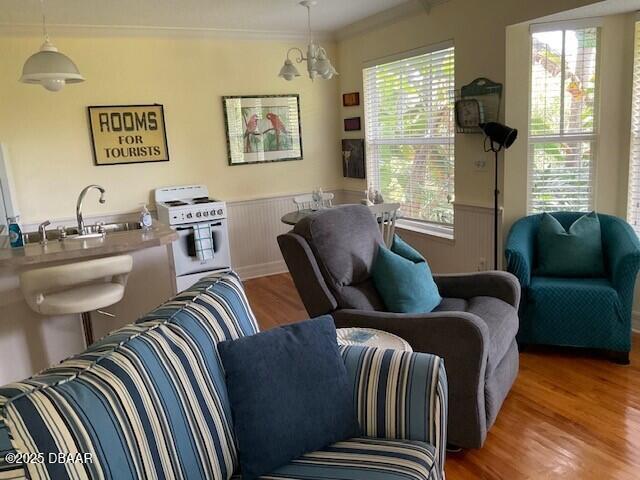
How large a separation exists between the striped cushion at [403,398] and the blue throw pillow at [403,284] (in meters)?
0.83

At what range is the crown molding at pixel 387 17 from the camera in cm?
421

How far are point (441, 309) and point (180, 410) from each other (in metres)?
1.64

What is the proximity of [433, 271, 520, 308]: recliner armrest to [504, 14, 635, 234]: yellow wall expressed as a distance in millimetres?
1095

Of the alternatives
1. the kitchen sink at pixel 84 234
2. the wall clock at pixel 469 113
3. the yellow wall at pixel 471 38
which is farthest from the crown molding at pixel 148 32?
the wall clock at pixel 469 113

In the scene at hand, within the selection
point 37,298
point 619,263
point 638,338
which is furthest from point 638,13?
point 37,298

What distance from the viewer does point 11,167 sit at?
4340 millimetres

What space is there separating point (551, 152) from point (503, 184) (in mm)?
416

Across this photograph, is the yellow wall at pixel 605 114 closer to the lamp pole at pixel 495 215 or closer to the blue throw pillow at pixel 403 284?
the lamp pole at pixel 495 215

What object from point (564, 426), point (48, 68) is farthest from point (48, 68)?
point (564, 426)

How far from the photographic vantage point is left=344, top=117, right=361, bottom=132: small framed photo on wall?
5497mm

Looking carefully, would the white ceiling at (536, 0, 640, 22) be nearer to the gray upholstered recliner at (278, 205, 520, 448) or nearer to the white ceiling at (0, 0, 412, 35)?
the white ceiling at (0, 0, 412, 35)

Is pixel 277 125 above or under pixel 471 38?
under

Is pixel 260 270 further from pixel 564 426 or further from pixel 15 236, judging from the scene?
pixel 564 426

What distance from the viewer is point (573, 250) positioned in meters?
3.32
